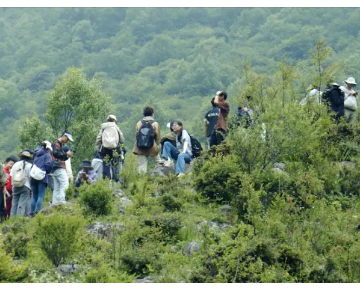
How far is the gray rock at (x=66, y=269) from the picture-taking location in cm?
1138

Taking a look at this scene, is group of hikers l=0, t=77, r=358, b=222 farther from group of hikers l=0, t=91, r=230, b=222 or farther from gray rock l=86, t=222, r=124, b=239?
gray rock l=86, t=222, r=124, b=239

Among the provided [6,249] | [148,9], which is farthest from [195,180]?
[148,9]

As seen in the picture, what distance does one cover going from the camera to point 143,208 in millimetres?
14227

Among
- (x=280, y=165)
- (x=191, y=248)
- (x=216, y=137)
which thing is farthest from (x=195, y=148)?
(x=191, y=248)

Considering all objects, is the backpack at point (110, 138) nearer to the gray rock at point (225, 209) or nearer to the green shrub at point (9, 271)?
the gray rock at point (225, 209)

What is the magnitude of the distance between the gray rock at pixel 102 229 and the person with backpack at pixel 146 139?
395cm

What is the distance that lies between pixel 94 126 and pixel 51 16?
108905mm

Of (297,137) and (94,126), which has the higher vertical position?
(297,137)

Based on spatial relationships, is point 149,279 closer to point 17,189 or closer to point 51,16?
point 17,189

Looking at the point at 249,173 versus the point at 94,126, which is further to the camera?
the point at 94,126

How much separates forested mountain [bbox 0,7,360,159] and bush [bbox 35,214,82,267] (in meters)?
64.6

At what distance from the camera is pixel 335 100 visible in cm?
1800

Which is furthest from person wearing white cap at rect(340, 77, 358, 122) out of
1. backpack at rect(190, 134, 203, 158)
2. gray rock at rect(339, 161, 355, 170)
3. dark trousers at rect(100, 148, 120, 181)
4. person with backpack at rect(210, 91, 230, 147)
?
dark trousers at rect(100, 148, 120, 181)

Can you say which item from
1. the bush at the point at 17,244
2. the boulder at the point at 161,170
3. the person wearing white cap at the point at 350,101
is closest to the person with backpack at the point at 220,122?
the boulder at the point at 161,170
